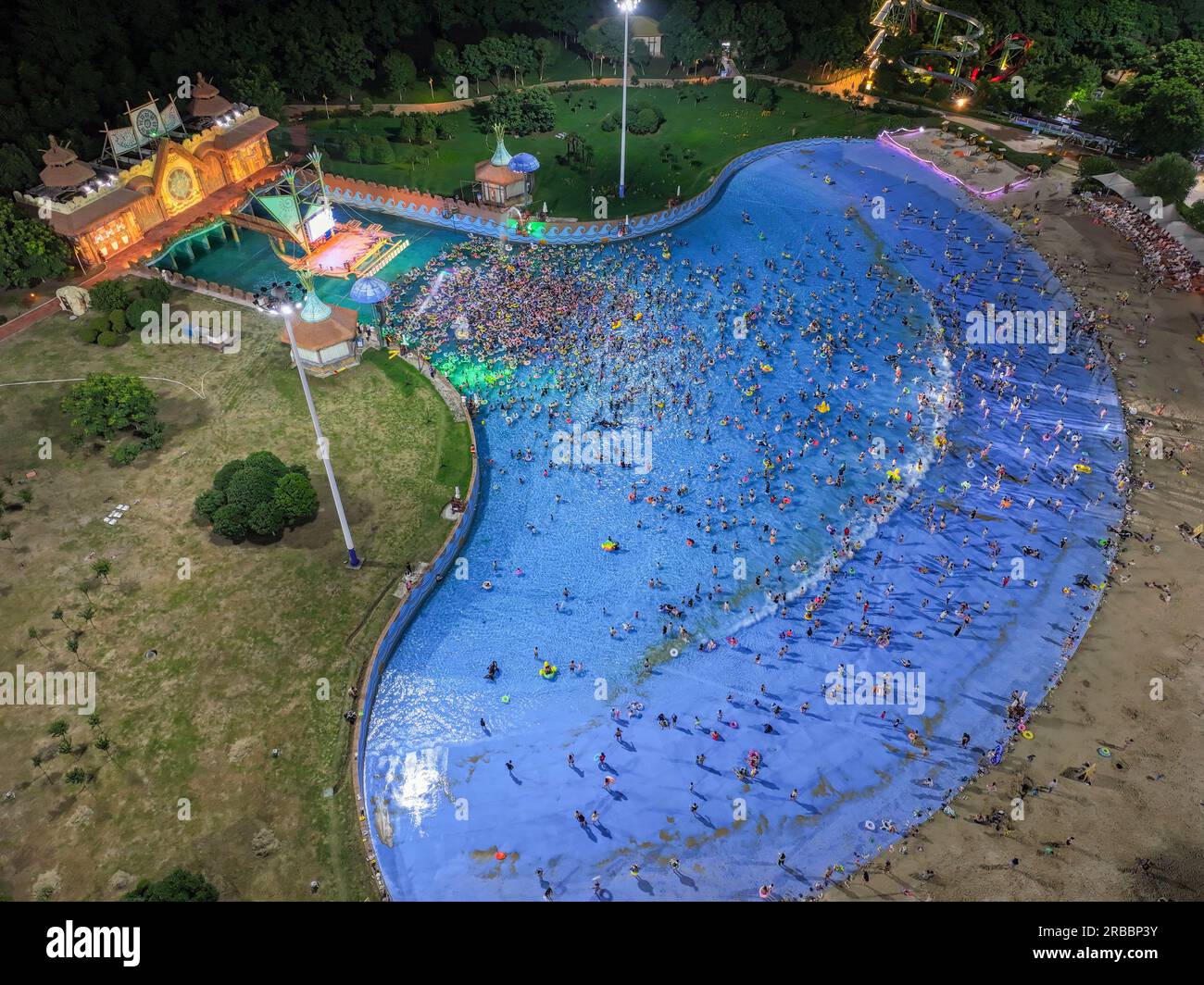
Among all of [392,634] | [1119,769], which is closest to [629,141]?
[392,634]

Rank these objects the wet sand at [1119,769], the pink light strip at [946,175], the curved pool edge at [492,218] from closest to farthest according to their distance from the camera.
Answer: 1. the wet sand at [1119,769]
2. the curved pool edge at [492,218]
3. the pink light strip at [946,175]

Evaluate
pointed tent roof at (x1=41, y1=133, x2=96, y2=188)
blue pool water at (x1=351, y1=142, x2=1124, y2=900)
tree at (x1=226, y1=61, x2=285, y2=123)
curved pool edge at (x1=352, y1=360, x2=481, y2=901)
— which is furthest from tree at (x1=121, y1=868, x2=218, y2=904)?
tree at (x1=226, y1=61, x2=285, y2=123)

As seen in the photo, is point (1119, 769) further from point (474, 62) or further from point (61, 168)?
point (474, 62)

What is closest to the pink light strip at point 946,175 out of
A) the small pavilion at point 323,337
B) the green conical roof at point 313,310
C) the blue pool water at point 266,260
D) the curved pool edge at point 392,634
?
the blue pool water at point 266,260

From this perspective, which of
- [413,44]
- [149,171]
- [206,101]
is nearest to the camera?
[149,171]

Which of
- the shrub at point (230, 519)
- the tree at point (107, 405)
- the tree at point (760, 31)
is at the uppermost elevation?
the tree at point (760, 31)

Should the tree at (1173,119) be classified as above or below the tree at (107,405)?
above

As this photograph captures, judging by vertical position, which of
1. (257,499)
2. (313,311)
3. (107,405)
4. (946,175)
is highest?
(946,175)

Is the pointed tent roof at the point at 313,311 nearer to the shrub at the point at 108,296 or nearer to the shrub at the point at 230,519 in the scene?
the shrub at the point at 108,296
